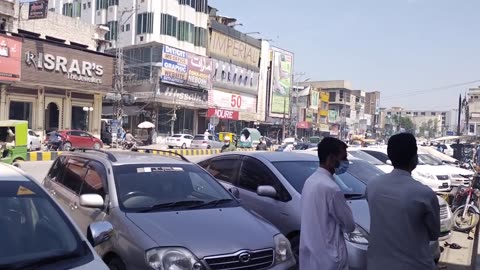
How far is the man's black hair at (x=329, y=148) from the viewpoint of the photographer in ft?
11.5

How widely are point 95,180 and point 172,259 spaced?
1828mm

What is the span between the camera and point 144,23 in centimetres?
4638

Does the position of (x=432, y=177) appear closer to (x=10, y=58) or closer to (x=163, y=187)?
(x=163, y=187)

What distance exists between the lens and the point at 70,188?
5648 mm

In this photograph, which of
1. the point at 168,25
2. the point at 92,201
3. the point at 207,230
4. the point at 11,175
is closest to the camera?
the point at 11,175

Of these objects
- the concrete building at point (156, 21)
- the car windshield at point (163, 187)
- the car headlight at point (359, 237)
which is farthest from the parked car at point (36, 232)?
the concrete building at point (156, 21)

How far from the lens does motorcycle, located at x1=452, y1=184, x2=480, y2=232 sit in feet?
29.6

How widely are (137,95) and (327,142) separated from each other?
129ft

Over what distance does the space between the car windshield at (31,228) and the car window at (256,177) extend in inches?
121

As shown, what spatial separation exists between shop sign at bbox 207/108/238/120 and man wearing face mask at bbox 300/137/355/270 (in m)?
44.8

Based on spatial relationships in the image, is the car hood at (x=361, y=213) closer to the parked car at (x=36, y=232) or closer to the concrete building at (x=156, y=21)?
the parked car at (x=36, y=232)

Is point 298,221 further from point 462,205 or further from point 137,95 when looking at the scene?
point 137,95

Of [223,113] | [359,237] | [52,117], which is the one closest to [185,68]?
[223,113]

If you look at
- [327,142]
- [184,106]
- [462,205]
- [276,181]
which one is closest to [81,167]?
[276,181]
